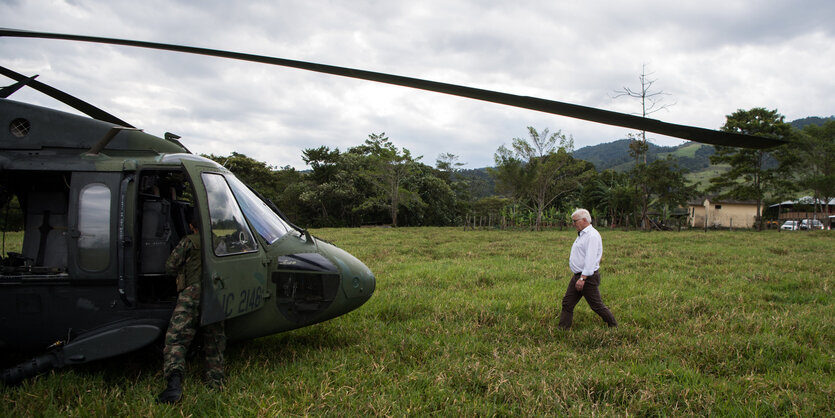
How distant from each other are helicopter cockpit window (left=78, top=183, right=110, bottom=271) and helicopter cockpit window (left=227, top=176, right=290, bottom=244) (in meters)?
1.15

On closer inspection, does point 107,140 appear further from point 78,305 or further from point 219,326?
point 219,326

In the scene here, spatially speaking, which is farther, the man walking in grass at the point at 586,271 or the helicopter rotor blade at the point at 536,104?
the man walking in grass at the point at 586,271

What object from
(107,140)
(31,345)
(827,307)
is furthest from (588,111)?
(827,307)

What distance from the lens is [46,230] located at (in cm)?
453

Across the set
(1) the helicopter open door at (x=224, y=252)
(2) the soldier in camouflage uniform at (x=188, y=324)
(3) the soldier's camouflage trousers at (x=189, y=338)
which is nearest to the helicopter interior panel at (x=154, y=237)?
(1) the helicopter open door at (x=224, y=252)

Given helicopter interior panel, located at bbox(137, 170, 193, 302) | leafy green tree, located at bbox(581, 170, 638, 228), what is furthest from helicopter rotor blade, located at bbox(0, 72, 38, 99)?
leafy green tree, located at bbox(581, 170, 638, 228)

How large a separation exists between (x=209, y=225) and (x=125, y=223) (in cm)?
88

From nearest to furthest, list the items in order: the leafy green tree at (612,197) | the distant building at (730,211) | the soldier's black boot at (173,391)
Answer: the soldier's black boot at (173,391)
the leafy green tree at (612,197)
the distant building at (730,211)

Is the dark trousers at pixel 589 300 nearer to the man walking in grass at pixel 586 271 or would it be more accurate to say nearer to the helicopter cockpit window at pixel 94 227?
the man walking in grass at pixel 586 271

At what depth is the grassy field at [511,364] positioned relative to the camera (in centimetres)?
362

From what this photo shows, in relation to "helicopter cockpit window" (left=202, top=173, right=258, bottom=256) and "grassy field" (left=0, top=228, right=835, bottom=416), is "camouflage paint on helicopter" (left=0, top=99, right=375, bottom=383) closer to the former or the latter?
"helicopter cockpit window" (left=202, top=173, right=258, bottom=256)

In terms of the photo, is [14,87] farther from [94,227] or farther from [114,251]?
[114,251]

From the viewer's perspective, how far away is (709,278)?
31.7 ft

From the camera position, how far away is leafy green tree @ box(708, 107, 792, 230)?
3481 centimetres
